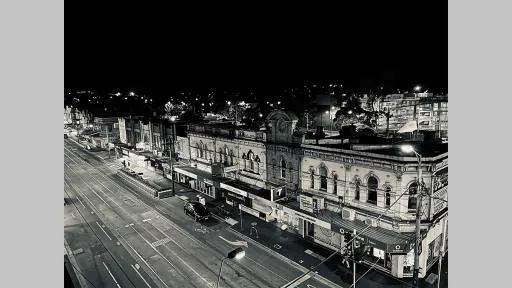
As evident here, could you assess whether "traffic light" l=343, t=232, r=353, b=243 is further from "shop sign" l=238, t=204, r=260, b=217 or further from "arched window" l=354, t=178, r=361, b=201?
"shop sign" l=238, t=204, r=260, b=217

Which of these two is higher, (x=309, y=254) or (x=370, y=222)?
(x=370, y=222)

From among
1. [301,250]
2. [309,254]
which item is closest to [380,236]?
[309,254]

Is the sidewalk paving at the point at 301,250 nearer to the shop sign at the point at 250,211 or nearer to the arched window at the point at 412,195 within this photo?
the shop sign at the point at 250,211

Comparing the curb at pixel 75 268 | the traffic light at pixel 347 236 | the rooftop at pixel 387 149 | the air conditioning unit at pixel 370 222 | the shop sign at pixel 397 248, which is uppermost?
the rooftop at pixel 387 149

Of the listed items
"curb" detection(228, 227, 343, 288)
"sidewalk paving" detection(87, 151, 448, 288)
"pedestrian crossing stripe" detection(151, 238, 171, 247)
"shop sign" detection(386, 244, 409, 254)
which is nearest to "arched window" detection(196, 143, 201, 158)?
"sidewalk paving" detection(87, 151, 448, 288)

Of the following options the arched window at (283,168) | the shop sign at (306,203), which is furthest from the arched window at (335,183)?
the arched window at (283,168)

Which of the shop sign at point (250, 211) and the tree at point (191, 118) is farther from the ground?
the tree at point (191, 118)

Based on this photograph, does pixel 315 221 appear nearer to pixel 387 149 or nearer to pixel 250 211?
pixel 387 149
